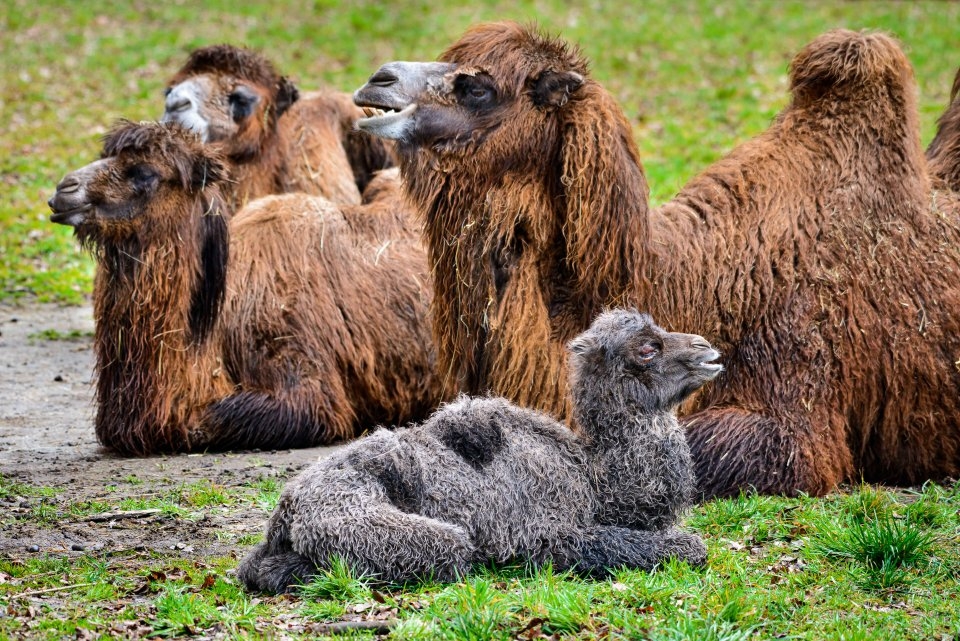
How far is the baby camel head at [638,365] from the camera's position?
5594 millimetres

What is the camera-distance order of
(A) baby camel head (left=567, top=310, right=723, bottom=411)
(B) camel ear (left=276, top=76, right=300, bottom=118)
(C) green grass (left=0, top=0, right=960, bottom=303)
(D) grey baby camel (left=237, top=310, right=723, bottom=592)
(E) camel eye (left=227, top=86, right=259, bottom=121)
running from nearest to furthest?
(D) grey baby camel (left=237, top=310, right=723, bottom=592)
(A) baby camel head (left=567, top=310, right=723, bottom=411)
(E) camel eye (left=227, top=86, right=259, bottom=121)
(B) camel ear (left=276, top=76, right=300, bottom=118)
(C) green grass (left=0, top=0, right=960, bottom=303)

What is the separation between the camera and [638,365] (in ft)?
18.3

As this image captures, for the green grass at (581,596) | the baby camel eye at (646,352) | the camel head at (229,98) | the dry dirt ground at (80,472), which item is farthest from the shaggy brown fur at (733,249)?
the camel head at (229,98)

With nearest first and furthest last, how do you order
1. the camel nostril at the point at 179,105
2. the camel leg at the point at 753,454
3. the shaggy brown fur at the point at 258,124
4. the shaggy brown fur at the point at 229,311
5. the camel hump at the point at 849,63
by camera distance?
the camel leg at the point at 753,454
the camel hump at the point at 849,63
the shaggy brown fur at the point at 229,311
the camel nostril at the point at 179,105
the shaggy brown fur at the point at 258,124

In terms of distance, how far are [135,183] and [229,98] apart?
2.66 m

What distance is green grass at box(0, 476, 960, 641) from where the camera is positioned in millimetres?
4750

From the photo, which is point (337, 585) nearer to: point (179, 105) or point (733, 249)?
point (733, 249)

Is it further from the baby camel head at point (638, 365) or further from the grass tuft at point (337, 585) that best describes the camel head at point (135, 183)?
the grass tuft at point (337, 585)

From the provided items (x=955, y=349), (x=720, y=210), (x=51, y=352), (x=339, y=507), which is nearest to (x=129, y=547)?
(x=339, y=507)

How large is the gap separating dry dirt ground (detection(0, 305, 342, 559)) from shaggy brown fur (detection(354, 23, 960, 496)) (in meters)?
1.53

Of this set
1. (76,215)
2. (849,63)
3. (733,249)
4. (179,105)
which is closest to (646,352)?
(733,249)

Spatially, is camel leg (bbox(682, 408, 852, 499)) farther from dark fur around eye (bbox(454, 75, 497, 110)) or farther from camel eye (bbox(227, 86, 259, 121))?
camel eye (bbox(227, 86, 259, 121))

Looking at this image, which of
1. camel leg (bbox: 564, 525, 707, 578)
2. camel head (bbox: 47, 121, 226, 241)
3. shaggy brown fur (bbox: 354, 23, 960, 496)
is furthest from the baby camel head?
camel head (bbox: 47, 121, 226, 241)

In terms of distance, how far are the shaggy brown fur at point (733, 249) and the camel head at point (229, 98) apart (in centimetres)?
426
